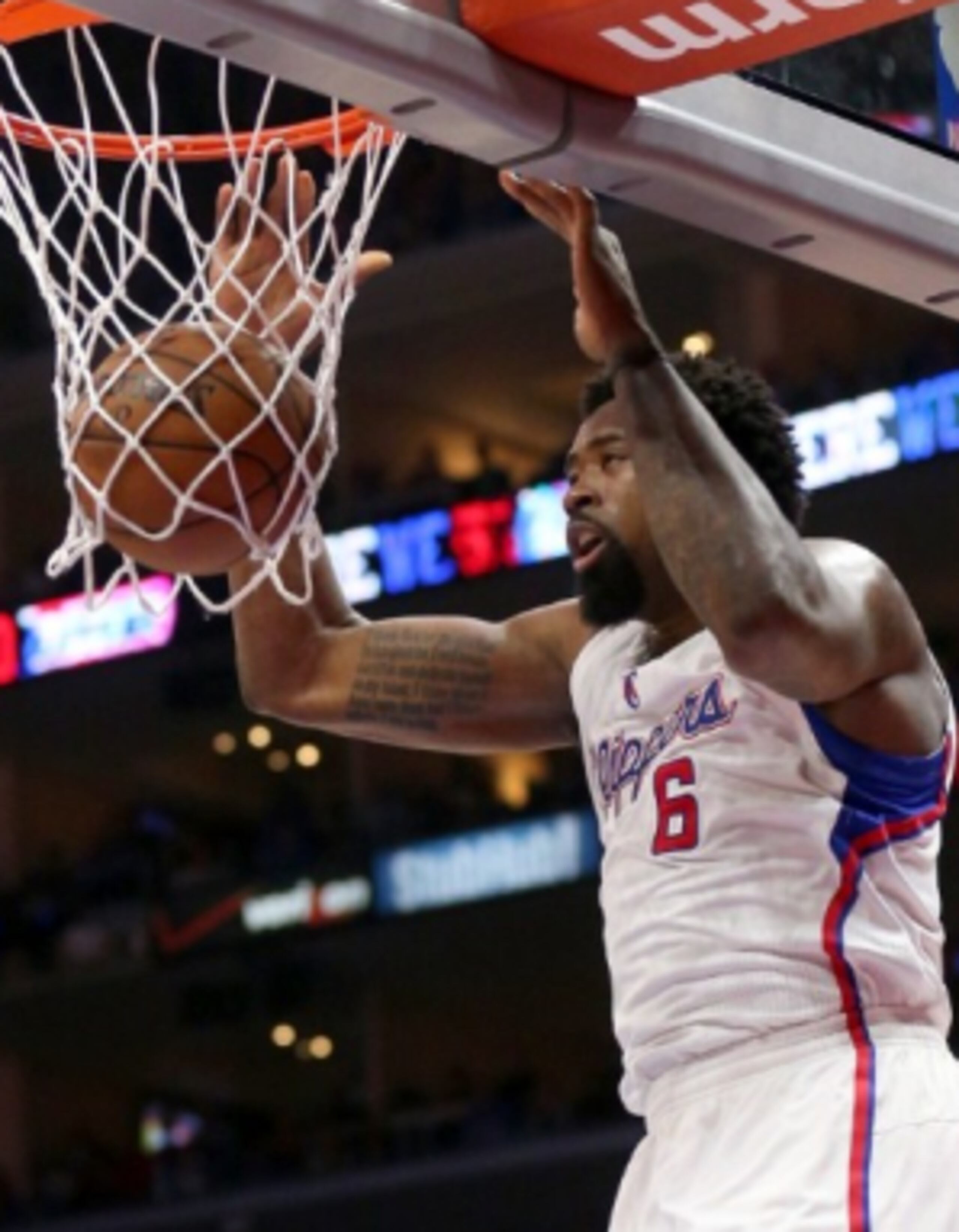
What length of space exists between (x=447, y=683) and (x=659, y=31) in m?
1.17

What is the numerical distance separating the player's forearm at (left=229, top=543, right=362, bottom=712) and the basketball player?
1.93 ft

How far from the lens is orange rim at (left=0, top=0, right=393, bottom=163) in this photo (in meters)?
4.11

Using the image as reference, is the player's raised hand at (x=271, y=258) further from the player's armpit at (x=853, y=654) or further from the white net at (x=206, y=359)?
the player's armpit at (x=853, y=654)


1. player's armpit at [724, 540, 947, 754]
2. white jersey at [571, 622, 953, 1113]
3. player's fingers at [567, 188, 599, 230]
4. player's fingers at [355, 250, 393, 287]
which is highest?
player's fingers at [355, 250, 393, 287]

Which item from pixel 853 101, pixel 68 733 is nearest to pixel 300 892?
pixel 68 733

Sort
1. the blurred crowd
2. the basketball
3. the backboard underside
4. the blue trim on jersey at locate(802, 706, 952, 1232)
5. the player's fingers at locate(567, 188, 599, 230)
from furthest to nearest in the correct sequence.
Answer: the blurred crowd < the basketball < the player's fingers at locate(567, 188, 599, 230) < the blue trim on jersey at locate(802, 706, 952, 1232) < the backboard underside

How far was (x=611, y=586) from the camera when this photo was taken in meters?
3.98

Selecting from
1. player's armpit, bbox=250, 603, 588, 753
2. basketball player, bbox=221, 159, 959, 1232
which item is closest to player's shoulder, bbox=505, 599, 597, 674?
player's armpit, bbox=250, 603, 588, 753

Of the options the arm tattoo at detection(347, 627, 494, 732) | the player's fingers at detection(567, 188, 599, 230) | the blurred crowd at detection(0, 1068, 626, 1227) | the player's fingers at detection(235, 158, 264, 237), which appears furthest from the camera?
the blurred crowd at detection(0, 1068, 626, 1227)

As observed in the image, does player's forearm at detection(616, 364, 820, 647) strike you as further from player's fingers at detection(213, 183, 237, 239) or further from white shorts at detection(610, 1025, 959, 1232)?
player's fingers at detection(213, 183, 237, 239)

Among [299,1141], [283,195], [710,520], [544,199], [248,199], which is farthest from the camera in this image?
[299,1141]

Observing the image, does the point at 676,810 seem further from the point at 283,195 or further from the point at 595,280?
the point at 283,195

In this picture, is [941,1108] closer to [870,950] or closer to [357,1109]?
[870,950]

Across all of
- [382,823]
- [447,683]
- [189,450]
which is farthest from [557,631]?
[382,823]
